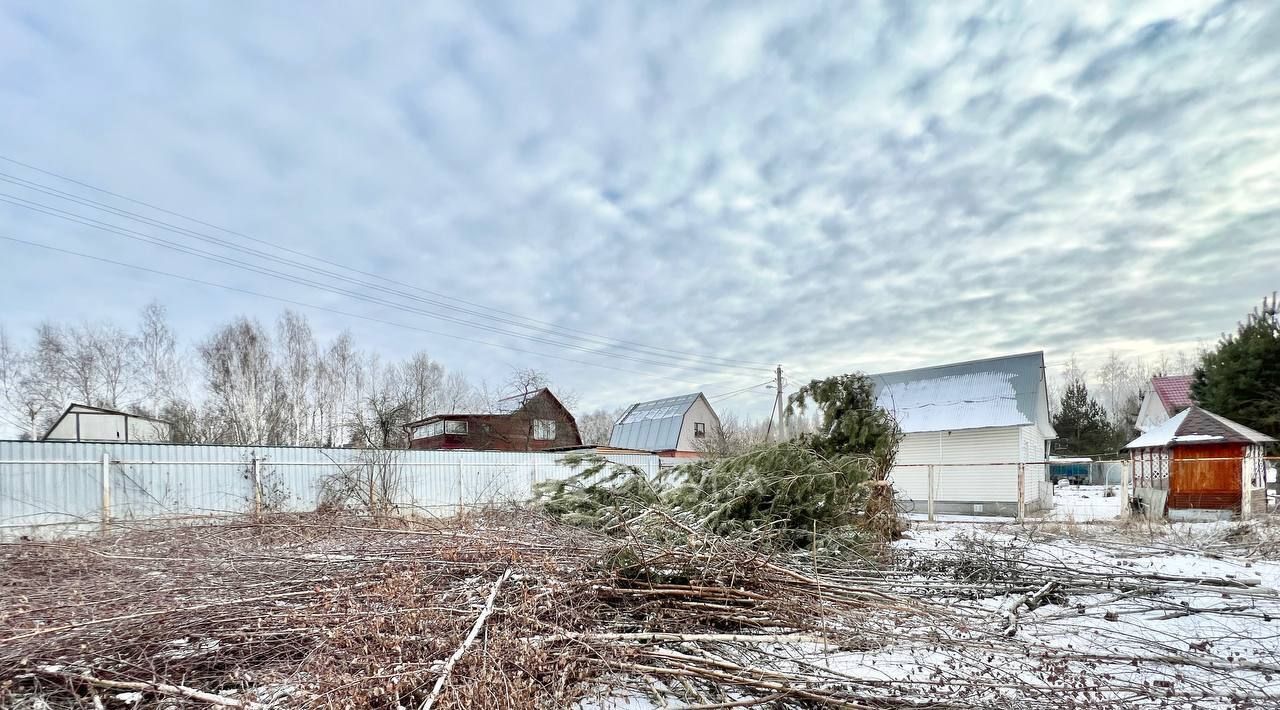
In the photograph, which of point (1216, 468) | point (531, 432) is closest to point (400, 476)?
point (531, 432)

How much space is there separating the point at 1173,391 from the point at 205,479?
33.9 metres

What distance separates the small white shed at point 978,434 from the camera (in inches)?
646

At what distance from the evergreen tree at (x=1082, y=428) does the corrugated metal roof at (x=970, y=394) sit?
52.5ft

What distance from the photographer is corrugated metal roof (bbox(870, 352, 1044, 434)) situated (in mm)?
16781

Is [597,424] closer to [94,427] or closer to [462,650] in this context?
[94,427]

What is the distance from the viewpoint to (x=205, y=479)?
10133mm

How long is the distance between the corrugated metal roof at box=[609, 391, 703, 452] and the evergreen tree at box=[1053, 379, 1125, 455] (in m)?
19.8

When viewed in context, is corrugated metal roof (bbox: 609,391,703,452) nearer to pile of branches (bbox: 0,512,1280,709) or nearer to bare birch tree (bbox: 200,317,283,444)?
bare birch tree (bbox: 200,317,283,444)

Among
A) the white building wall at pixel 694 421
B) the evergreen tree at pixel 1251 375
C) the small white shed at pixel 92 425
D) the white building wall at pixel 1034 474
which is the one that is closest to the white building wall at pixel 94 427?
the small white shed at pixel 92 425

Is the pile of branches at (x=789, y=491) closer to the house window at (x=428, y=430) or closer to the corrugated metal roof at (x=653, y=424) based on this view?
the house window at (x=428, y=430)

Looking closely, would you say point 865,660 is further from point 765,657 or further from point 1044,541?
point 1044,541

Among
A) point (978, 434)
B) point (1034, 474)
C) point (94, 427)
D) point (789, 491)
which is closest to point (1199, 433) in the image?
point (1034, 474)

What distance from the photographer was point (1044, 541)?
823 centimetres

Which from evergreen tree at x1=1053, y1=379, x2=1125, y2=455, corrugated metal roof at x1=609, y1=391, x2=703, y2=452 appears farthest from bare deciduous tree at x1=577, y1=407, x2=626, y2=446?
evergreen tree at x1=1053, y1=379, x2=1125, y2=455
